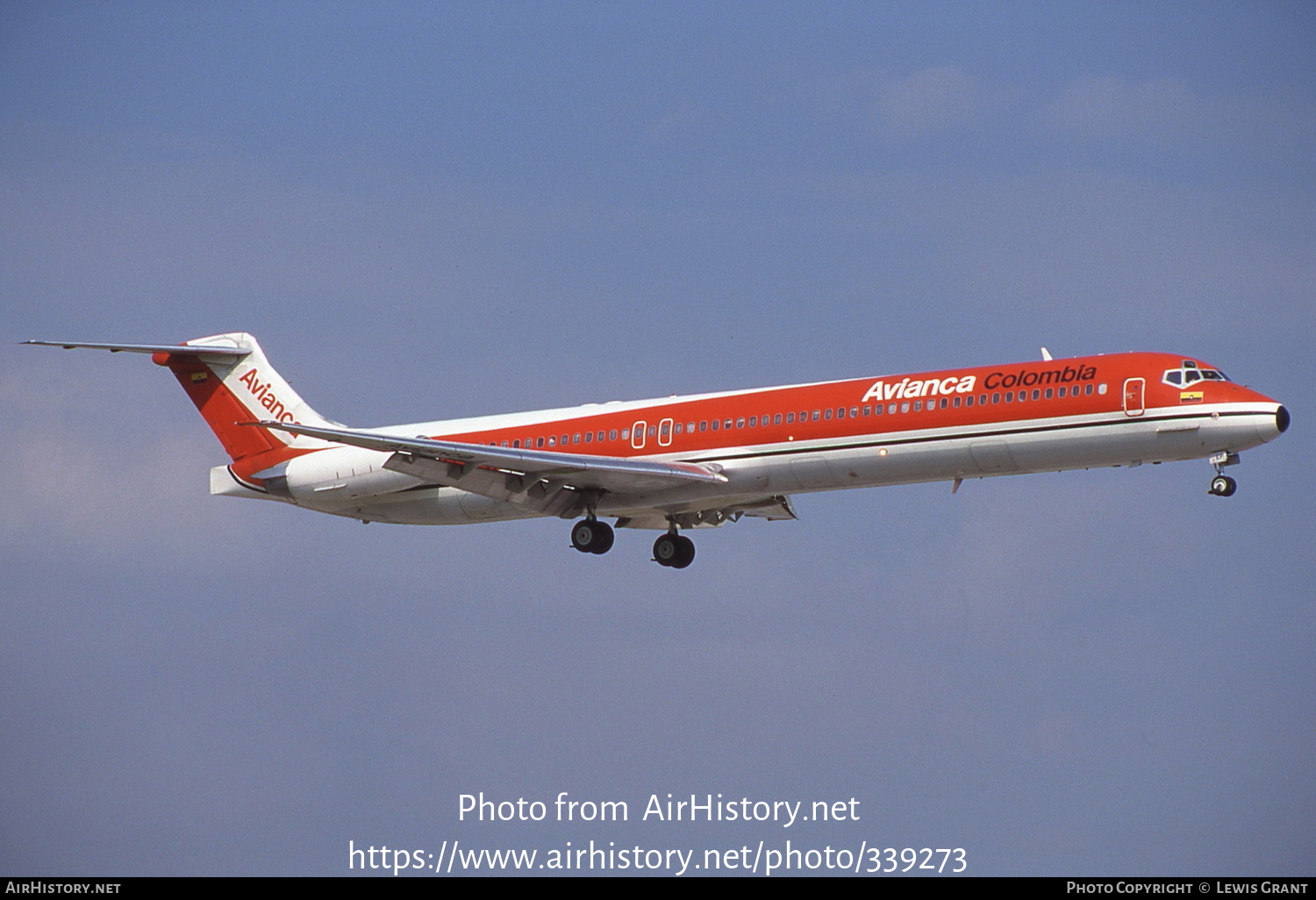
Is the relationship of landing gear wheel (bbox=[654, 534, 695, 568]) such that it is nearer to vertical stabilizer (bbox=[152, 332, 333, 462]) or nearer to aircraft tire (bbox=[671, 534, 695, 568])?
aircraft tire (bbox=[671, 534, 695, 568])

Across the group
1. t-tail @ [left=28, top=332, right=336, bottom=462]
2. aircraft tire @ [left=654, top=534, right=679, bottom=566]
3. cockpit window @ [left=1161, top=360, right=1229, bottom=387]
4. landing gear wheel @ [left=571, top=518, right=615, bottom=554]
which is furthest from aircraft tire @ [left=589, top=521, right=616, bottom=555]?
cockpit window @ [left=1161, top=360, right=1229, bottom=387]

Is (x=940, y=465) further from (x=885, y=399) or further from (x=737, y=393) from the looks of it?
(x=737, y=393)

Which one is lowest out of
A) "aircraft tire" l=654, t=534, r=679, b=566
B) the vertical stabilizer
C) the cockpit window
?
"aircraft tire" l=654, t=534, r=679, b=566

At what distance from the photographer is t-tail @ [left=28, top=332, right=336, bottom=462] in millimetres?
49781

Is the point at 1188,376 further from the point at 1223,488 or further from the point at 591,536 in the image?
the point at 591,536

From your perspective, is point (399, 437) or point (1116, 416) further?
point (399, 437)

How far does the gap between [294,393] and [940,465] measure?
19.2 meters

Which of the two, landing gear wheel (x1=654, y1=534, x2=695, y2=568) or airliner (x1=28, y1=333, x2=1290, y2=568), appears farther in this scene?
landing gear wheel (x1=654, y1=534, x2=695, y2=568)

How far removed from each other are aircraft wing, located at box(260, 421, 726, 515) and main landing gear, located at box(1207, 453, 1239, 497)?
11175mm

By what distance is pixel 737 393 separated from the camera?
43500 mm

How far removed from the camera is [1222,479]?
38.8 metres

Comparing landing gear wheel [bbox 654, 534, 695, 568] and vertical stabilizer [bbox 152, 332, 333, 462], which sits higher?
vertical stabilizer [bbox 152, 332, 333, 462]
